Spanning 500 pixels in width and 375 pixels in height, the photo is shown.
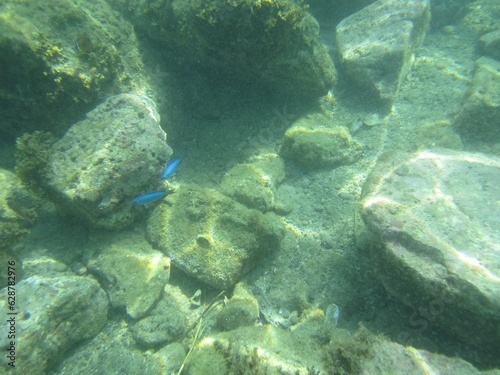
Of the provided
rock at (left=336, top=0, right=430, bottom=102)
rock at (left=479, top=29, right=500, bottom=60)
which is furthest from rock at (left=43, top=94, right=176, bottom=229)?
rock at (left=479, top=29, right=500, bottom=60)

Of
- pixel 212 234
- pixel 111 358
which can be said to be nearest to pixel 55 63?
pixel 212 234

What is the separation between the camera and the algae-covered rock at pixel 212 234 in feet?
12.6

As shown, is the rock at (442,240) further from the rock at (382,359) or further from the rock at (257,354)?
the rock at (257,354)

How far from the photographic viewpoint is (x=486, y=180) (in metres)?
3.68

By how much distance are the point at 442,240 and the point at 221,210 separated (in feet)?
9.34

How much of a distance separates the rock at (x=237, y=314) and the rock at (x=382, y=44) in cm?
524

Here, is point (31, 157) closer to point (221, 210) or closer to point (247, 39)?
point (221, 210)

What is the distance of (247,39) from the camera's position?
13.8 feet

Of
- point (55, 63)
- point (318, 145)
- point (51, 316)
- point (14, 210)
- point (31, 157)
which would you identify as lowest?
point (318, 145)

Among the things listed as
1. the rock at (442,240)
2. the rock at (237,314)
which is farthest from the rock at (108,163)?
the rock at (442,240)

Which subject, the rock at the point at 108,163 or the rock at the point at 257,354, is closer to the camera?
the rock at the point at 257,354

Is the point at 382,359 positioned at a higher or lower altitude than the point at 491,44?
lower

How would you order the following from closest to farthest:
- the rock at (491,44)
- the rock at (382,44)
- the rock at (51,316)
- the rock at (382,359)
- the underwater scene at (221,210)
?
1. the rock at (382,359)
2. the underwater scene at (221,210)
3. the rock at (51,316)
4. the rock at (382,44)
5. the rock at (491,44)

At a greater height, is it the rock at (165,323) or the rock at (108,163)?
the rock at (108,163)
